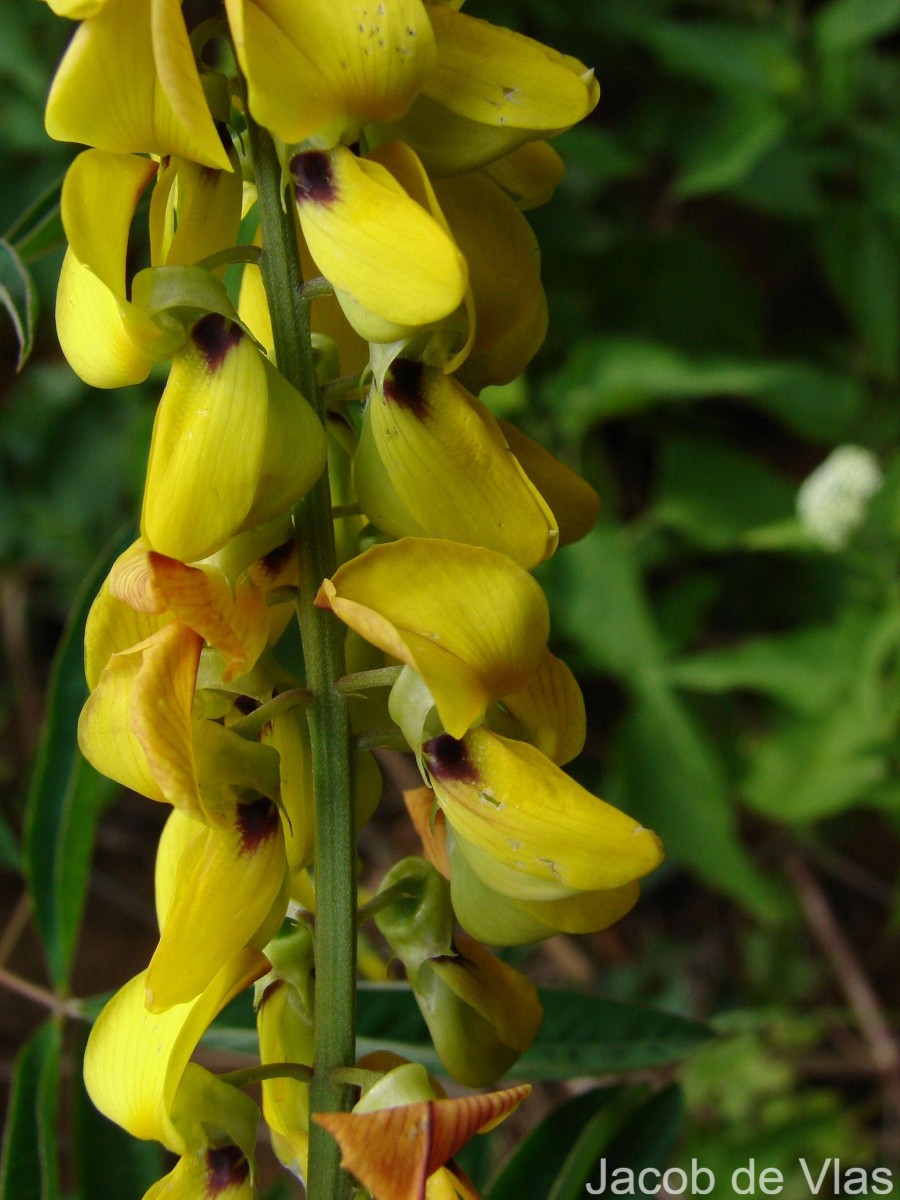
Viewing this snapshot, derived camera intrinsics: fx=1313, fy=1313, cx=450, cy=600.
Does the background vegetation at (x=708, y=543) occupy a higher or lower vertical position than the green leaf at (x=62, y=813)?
lower

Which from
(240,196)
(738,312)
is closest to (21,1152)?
(240,196)

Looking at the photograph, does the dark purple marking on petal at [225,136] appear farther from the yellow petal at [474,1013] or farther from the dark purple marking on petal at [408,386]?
the yellow petal at [474,1013]

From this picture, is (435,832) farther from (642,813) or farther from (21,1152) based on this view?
(642,813)

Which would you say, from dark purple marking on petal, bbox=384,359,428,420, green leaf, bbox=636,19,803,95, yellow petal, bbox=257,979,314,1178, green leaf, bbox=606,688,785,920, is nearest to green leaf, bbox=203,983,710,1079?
yellow petal, bbox=257,979,314,1178

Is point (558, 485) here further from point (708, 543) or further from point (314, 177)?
point (708, 543)

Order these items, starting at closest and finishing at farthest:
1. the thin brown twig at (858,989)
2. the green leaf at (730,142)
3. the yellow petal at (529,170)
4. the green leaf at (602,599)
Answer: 1. the yellow petal at (529,170)
2. the green leaf at (602,599)
3. the green leaf at (730,142)
4. the thin brown twig at (858,989)

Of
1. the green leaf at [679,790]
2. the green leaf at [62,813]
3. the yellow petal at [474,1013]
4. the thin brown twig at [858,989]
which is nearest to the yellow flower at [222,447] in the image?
the yellow petal at [474,1013]

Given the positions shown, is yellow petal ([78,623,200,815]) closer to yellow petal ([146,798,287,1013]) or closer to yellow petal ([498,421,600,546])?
yellow petal ([146,798,287,1013])
